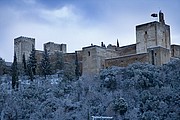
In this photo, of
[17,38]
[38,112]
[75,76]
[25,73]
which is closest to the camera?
[38,112]

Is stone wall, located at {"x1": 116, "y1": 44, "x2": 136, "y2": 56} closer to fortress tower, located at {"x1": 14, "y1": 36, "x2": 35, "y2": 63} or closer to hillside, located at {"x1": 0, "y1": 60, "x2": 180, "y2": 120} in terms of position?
hillside, located at {"x1": 0, "y1": 60, "x2": 180, "y2": 120}

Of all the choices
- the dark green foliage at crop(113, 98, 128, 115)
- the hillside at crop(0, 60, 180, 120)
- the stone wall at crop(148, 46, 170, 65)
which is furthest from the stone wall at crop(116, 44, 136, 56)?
the dark green foliage at crop(113, 98, 128, 115)

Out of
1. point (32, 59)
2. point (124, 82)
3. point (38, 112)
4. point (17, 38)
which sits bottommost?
point (38, 112)

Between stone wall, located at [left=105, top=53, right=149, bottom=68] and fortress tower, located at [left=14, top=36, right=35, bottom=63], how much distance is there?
914 cm

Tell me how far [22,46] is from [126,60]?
11.1 metres

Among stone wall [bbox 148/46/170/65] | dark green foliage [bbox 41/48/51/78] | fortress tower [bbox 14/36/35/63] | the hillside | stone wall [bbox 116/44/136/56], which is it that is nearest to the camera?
the hillside

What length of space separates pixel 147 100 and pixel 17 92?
8.52 metres

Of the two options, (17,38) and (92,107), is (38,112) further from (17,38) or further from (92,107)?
(17,38)

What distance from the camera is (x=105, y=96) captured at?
21734 mm

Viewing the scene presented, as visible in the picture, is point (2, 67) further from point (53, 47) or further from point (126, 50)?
point (126, 50)

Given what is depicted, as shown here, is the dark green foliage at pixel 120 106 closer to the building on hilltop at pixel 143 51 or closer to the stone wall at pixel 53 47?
the building on hilltop at pixel 143 51

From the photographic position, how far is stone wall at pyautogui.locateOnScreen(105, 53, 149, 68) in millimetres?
24845

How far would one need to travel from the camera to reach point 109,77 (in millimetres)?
23406

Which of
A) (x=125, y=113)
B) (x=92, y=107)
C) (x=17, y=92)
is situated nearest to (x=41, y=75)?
(x=17, y=92)
